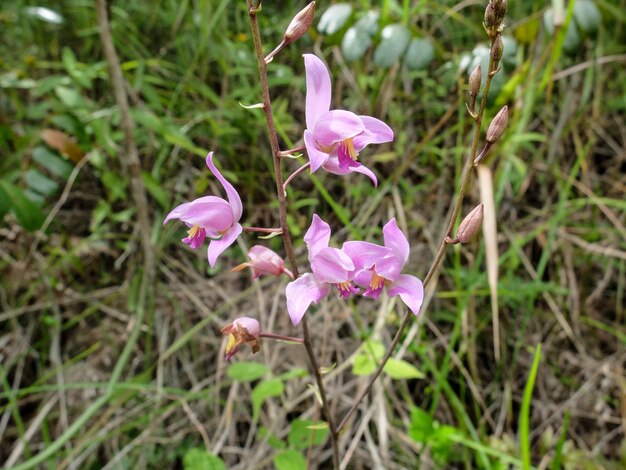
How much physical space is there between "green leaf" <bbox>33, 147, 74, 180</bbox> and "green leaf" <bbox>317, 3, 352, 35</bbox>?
1104mm

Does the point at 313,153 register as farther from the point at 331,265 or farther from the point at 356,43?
the point at 356,43

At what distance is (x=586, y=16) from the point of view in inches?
80.0

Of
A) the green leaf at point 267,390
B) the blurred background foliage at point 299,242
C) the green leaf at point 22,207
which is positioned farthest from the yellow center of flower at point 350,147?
the green leaf at point 22,207

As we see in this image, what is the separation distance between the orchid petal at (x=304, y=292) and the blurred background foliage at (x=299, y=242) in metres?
0.88

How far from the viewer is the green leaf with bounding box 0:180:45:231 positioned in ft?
6.27

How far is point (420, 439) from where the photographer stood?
1.61 m

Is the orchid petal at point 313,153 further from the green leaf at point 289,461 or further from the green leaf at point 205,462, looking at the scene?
the green leaf at point 205,462

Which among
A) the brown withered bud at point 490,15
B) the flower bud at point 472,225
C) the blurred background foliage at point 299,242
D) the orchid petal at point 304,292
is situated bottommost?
the blurred background foliage at point 299,242

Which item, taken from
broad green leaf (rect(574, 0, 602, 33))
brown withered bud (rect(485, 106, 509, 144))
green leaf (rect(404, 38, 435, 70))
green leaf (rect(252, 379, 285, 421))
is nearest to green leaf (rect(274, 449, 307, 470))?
green leaf (rect(252, 379, 285, 421))

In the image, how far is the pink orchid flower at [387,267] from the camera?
3.19 ft

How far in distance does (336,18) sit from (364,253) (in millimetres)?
1411

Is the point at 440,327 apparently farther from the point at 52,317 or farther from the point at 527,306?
the point at 52,317

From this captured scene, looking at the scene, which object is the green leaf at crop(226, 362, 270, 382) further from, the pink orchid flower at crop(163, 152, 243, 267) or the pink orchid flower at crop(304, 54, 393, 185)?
the pink orchid flower at crop(304, 54, 393, 185)

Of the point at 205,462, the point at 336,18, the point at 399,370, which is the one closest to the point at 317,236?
the point at 399,370
